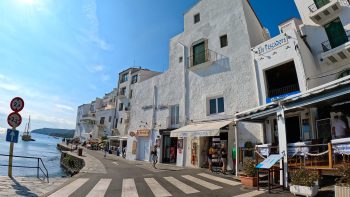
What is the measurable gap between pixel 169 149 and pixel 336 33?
53.7ft

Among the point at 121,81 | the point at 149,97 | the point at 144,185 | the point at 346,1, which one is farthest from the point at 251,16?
the point at 121,81

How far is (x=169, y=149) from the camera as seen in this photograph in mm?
23266

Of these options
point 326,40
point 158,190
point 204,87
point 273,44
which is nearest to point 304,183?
point 158,190

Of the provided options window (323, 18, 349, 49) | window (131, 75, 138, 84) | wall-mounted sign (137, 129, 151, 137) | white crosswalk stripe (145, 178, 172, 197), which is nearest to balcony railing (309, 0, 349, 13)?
window (323, 18, 349, 49)

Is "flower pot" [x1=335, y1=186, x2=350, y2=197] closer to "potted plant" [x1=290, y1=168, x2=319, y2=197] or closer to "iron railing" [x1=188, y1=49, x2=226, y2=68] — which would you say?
"potted plant" [x1=290, y1=168, x2=319, y2=197]

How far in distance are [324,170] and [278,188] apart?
1.81 metres

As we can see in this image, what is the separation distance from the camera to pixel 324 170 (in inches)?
337

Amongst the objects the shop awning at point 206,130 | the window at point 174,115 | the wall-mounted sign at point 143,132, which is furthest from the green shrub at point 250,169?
the wall-mounted sign at point 143,132

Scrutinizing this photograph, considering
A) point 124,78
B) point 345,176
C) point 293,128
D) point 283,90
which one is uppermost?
→ point 124,78

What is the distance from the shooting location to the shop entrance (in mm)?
22828

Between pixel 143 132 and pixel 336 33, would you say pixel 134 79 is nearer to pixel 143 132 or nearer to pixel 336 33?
pixel 143 132

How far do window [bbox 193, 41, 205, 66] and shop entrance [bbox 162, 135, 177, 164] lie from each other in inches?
307

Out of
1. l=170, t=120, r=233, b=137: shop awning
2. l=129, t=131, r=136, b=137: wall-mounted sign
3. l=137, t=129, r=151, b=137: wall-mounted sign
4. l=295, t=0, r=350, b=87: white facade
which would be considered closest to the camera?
l=295, t=0, r=350, b=87: white facade

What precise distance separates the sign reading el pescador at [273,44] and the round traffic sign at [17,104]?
14286 millimetres
